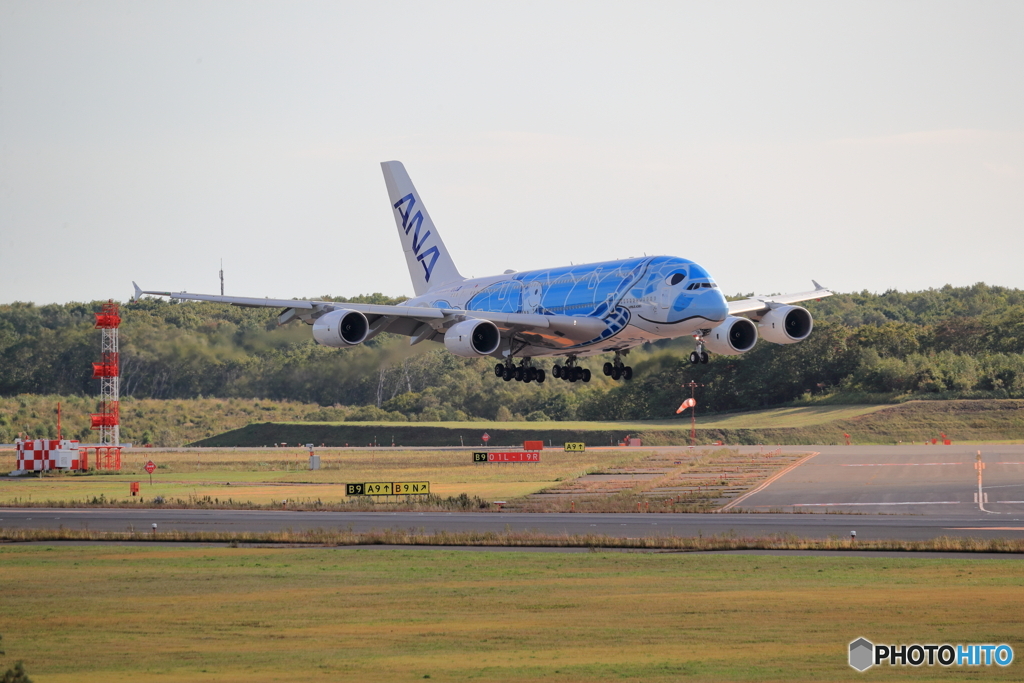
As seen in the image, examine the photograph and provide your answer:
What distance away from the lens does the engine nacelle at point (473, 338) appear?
55781mm

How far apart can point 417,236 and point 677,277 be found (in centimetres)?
2367

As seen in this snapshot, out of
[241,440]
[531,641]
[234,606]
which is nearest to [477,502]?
[234,606]

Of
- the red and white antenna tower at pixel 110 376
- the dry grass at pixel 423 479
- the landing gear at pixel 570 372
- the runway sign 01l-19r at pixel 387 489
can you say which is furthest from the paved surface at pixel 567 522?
the red and white antenna tower at pixel 110 376

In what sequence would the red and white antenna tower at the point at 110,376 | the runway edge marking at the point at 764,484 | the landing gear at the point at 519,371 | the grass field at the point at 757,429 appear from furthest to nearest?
the grass field at the point at 757,429 < the red and white antenna tower at the point at 110,376 < the runway edge marking at the point at 764,484 < the landing gear at the point at 519,371

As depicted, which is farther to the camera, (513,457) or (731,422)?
A: (731,422)

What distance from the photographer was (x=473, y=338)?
55.8 meters

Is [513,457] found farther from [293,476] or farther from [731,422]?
[731,422]

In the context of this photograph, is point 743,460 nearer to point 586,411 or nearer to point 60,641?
point 586,411

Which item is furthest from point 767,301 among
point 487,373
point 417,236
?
point 487,373

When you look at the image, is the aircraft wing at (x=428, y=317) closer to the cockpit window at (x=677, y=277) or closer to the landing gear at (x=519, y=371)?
the landing gear at (x=519, y=371)

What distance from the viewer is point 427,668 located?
26.8m

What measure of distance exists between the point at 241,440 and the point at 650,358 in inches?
2137

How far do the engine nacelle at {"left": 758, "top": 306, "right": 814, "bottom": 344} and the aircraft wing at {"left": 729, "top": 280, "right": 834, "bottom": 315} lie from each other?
1.59 ft

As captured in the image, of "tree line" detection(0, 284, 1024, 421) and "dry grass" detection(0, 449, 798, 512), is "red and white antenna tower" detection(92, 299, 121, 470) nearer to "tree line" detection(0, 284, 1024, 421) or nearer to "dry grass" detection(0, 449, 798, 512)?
"dry grass" detection(0, 449, 798, 512)
